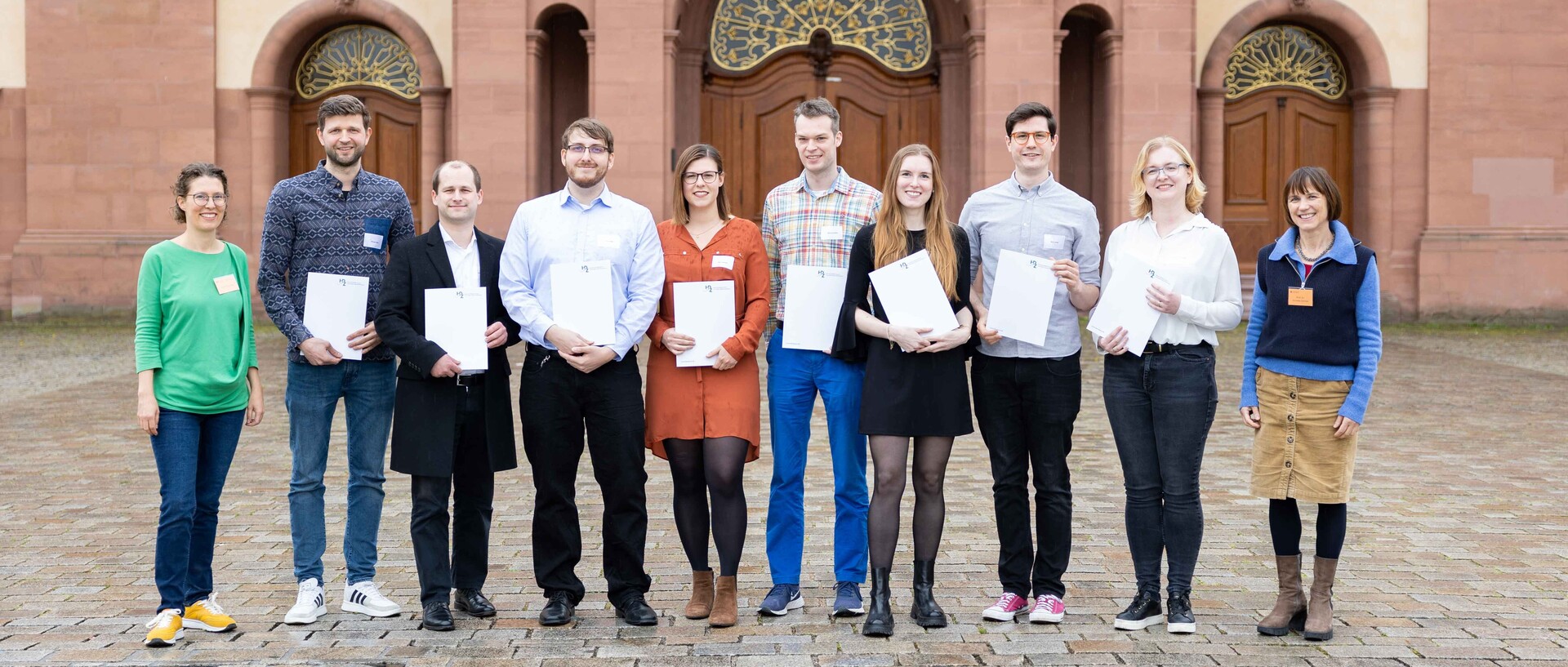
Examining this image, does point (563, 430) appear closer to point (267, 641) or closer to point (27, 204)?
point (267, 641)

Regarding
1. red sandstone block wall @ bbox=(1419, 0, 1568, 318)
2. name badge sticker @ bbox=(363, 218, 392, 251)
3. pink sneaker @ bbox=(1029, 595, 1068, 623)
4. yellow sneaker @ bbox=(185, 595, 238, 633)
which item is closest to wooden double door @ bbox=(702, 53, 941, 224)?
red sandstone block wall @ bbox=(1419, 0, 1568, 318)

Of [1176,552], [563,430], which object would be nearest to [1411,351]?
[1176,552]

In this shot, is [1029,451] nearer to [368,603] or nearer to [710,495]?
[710,495]

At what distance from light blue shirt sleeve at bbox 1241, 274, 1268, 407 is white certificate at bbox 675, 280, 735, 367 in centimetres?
186

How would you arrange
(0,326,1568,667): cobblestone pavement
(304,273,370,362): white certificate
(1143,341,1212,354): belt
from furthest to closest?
(304,273,370,362): white certificate → (1143,341,1212,354): belt → (0,326,1568,667): cobblestone pavement

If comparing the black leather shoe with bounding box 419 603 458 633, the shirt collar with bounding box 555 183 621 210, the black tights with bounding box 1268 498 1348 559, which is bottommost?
the black leather shoe with bounding box 419 603 458 633

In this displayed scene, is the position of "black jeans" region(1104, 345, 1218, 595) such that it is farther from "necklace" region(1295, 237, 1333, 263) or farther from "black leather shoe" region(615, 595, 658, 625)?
"black leather shoe" region(615, 595, 658, 625)

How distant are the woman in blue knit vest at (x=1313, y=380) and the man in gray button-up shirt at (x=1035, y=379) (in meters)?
0.64

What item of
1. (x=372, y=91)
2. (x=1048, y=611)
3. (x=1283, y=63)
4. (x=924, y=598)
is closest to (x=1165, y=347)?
(x=1048, y=611)

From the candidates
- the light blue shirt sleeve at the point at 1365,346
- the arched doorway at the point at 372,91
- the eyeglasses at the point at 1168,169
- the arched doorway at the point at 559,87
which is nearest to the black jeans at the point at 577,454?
the eyeglasses at the point at 1168,169

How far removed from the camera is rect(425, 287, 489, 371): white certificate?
504 centimetres

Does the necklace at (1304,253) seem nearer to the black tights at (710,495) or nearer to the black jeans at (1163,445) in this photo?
the black jeans at (1163,445)

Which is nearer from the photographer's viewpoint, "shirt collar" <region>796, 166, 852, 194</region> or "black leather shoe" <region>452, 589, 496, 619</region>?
"black leather shoe" <region>452, 589, 496, 619</region>

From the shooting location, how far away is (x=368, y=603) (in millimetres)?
5168
